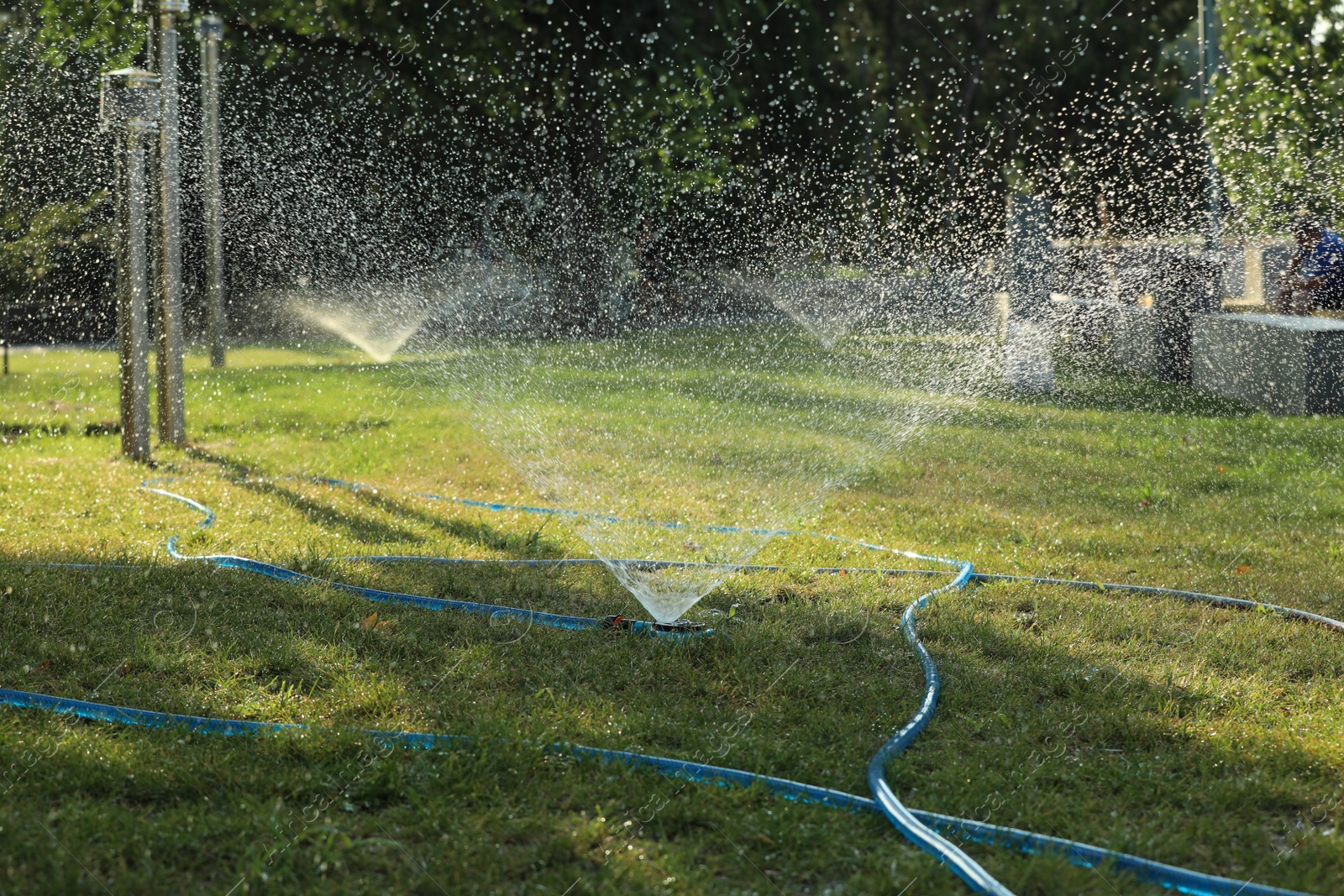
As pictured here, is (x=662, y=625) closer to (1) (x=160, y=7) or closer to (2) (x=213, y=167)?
(1) (x=160, y=7)

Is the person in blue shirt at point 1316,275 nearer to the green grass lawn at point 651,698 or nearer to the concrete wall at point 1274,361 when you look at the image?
the concrete wall at point 1274,361

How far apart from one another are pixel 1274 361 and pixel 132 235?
781cm

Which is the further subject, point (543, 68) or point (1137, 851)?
point (543, 68)

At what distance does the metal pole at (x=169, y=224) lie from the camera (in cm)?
711

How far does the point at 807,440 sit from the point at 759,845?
17.4 ft

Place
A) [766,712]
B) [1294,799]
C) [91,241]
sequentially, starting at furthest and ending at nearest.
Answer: [91,241], [766,712], [1294,799]

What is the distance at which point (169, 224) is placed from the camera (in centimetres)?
725

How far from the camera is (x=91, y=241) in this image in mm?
14172

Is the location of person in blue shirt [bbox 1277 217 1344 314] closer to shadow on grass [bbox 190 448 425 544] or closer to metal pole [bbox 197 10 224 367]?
shadow on grass [bbox 190 448 425 544]

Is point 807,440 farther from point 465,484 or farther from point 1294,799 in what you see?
point 1294,799

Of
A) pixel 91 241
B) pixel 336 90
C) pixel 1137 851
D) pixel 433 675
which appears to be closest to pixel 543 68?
pixel 336 90

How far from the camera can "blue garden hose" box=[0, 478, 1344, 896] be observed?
232 centimetres

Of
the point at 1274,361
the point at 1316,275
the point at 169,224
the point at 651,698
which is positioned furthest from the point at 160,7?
the point at 1316,275

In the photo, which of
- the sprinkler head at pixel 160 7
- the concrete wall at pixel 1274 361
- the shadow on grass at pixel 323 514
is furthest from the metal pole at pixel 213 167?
the concrete wall at pixel 1274 361
